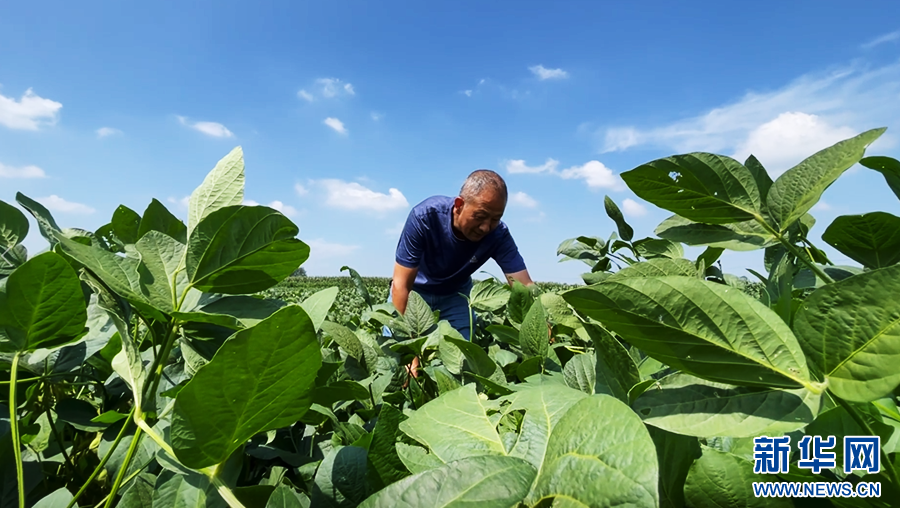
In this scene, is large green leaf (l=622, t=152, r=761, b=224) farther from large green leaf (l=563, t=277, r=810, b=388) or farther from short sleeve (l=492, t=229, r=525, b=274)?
short sleeve (l=492, t=229, r=525, b=274)

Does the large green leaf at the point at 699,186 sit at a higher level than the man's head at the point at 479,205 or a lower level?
lower

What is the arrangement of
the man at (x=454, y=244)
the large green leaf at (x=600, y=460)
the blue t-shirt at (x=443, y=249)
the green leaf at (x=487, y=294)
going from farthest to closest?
the blue t-shirt at (x=443, y=249) → the man at (x=454, y=244) → the green leaf at (x=487, y=294) → the large green leaf at (x=600, y=460)

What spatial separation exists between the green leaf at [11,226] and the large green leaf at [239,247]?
42cm

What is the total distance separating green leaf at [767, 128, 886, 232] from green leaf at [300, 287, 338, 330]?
1.76 ft

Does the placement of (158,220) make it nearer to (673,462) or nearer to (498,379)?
(498,379)

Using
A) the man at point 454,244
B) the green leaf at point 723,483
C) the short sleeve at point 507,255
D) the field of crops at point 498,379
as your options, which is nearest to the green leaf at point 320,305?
the field of crops at point 498,379

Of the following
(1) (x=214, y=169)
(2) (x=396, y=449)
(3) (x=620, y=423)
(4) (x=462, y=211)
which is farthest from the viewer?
(4) (x=462, y=211)

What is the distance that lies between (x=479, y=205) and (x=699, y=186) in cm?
327

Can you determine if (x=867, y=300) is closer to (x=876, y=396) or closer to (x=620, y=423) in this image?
(x=876, y=396)

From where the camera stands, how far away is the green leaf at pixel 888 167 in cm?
62

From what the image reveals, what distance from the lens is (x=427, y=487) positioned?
31 cm

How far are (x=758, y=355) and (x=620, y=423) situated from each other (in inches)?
5.1

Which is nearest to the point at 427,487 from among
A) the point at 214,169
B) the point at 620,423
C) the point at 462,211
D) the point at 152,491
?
the point at 620,423

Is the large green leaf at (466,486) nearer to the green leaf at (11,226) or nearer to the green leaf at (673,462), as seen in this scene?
the green leaf at (673,462)
